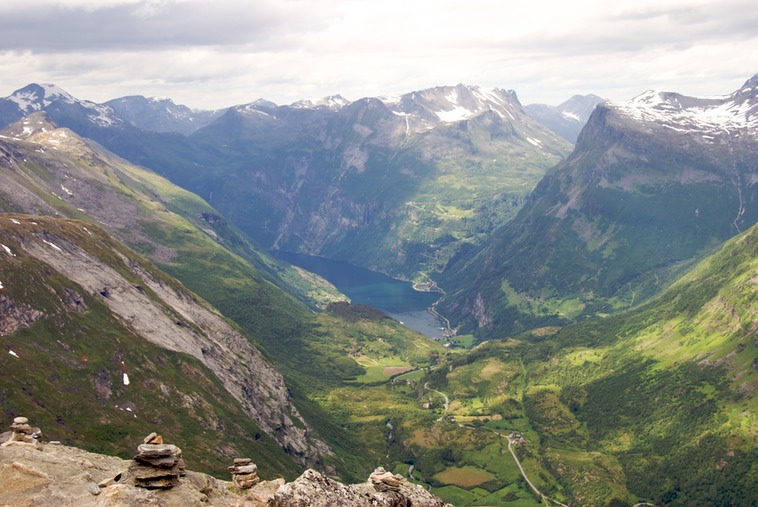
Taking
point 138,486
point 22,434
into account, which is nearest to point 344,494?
point 138,486

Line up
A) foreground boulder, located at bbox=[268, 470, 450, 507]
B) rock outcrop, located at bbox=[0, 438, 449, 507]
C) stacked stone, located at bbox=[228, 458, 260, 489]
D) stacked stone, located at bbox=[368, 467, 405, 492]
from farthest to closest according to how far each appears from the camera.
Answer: stacked stone, located at bbox=[368, 467, 405, 492]
stacked stone, located at bbox=[228, 458, 260, 489]
foreground boulder, located at bbox=[268, 470, 450, 507]
rock outcrop, located at bbox=[0, 438, 449, 507]

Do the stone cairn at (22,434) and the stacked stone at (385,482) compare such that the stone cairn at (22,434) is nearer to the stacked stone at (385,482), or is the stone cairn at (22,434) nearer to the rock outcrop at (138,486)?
the rock outcrop at (138,486)

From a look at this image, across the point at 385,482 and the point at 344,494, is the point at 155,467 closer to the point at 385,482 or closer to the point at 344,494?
the point at 344,494

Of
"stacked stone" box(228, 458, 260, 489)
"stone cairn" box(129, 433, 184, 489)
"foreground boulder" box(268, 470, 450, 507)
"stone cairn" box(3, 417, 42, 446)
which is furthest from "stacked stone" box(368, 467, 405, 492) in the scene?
"stone cairn" box(3, 417, 42, 446)

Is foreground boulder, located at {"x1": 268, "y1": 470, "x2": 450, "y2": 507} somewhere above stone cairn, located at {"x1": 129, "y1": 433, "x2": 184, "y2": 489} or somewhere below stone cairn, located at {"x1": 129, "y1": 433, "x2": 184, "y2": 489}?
below

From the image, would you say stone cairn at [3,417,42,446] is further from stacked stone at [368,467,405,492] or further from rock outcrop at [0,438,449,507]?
stacked stone at [368,467,405,492]

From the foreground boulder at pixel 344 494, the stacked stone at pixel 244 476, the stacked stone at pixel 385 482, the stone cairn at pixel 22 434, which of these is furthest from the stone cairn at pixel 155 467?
the stacked stone at pixel 385 482

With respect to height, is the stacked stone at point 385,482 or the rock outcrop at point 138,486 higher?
the rock outcrop at point 138,486

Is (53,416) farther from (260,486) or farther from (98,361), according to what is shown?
(260,486)

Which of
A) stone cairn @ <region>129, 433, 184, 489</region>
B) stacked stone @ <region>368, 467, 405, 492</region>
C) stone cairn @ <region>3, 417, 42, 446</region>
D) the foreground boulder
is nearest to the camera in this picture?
stone cairn @ <region>129, 433, 184, 489</region>
